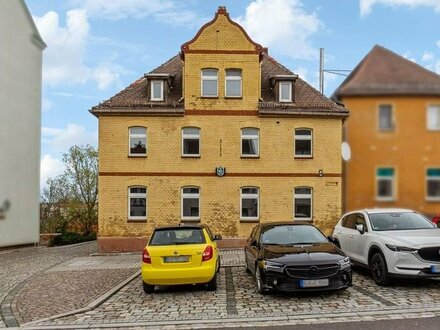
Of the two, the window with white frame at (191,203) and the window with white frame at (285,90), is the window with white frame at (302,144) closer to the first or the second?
the window with white frame at (285,90)

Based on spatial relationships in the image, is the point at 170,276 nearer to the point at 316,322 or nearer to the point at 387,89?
the point at 316,322

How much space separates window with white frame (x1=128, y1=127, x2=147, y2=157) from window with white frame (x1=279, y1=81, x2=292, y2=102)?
6.80 meters

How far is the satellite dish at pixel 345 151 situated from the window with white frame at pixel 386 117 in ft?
0.51

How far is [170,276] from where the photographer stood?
10.3 m

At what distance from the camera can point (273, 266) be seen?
30.8ft

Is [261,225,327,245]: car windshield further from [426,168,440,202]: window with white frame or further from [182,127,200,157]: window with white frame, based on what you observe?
[182,127,200,157]: window with white frame

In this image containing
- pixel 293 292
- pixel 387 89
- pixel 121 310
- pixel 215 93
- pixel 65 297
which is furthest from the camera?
pixel 215 93

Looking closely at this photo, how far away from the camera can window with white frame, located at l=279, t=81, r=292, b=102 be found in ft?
74.9

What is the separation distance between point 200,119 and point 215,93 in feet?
4.67

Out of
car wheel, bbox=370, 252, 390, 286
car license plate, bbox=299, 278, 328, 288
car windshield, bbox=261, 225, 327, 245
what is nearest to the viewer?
car license plate, bbox=299, 278, 328, 288

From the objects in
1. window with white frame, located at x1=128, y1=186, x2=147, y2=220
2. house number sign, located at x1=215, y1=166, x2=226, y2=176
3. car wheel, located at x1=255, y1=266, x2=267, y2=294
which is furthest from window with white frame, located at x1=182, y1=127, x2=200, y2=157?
car wheel, located at x1=255, y1=266, x2=267, y2=294

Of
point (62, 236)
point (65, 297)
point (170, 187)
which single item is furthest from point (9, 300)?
point (62, 236)

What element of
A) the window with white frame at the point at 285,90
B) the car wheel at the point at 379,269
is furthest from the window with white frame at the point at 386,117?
the window with white frame at the point at 285,90

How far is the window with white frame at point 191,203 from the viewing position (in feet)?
74.6
